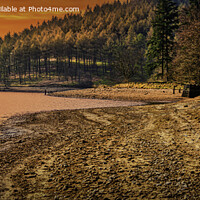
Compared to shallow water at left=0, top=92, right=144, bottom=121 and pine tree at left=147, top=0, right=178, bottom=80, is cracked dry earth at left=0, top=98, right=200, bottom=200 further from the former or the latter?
pine tree at left=147, top=0, right=178, bottom=80

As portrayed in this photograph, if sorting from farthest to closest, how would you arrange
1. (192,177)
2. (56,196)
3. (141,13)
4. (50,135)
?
(141,13), (50,135), (192,177), (56,196)

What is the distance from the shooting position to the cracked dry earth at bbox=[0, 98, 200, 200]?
666cm

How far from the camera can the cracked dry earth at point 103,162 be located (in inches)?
262

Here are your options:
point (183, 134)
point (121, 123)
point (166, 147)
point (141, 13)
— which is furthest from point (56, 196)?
point (141, 13)

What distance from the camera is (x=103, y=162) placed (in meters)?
8.73

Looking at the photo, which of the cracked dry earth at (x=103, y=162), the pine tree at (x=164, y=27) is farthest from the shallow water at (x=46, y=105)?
the pine tree at (x=164, y=27)

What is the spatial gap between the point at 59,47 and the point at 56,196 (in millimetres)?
97712

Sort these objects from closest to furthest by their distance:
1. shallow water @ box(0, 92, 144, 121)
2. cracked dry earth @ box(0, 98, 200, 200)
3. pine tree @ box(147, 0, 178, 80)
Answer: cracked dry earth @ box(0, 98, 200, 200) → shallow water @ box(0, 92, 144, 121) → pine tree @ box(147, 0, 178, 80)

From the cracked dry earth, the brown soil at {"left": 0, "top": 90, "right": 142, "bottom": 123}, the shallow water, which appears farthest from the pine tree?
the cracked dry earth

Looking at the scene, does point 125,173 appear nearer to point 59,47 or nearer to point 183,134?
point 183,134

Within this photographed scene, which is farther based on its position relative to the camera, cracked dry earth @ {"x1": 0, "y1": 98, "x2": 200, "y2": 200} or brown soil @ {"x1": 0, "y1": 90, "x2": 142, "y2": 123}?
brown soil @ {"x1": 0, "y1": 90, "x2": 142, "y2": 123}

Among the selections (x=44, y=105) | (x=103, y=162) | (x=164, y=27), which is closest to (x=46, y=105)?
(x=44, y=105)

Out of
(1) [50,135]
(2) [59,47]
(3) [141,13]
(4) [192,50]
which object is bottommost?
(1) [50,135]

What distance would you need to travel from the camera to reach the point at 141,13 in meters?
192
